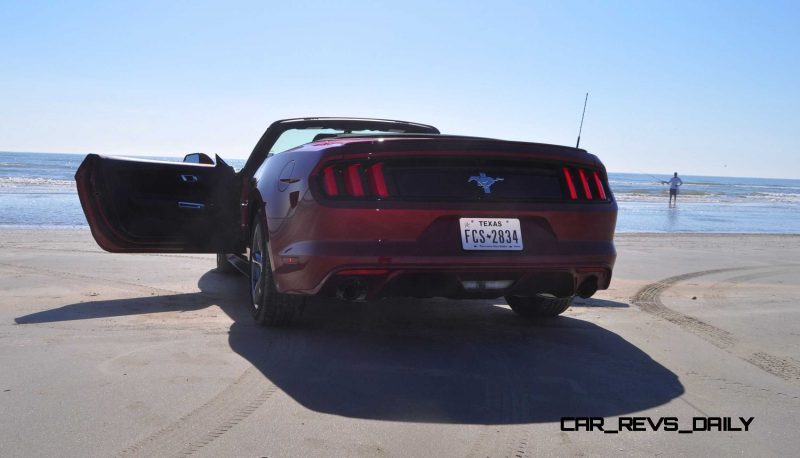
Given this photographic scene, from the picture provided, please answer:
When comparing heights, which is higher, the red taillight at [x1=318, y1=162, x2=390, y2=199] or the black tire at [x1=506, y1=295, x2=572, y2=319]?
the red taillight at [x1=318, y1=162, x2=390, y2=199]

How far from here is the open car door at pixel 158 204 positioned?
5535 millimetres

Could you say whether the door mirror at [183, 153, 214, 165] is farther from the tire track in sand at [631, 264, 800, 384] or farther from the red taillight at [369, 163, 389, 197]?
the tire track in sand at [631, 264, 800, 384]

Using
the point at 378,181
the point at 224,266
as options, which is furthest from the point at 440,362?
the point at 224,266

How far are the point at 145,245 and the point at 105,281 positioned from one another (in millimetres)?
1134

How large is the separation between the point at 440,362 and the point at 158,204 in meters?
2.90

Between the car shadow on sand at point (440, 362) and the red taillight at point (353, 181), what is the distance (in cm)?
85

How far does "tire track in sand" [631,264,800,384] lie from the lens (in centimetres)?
388

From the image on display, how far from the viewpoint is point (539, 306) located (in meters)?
5.19

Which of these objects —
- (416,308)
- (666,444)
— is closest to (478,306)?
(416,308)

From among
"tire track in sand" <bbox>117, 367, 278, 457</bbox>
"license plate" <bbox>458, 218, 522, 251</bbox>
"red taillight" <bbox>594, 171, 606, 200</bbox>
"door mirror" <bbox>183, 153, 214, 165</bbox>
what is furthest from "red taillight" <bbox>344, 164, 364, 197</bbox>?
"door mirror" <bbox>183, 153, 214, 165</bbox>

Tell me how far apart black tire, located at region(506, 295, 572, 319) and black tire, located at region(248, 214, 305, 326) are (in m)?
1.63

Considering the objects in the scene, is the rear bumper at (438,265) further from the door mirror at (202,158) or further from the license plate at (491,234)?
the door mirror at (202,158)

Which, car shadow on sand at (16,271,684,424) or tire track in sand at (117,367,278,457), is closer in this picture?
tire track in sand at (117,367,278,457)

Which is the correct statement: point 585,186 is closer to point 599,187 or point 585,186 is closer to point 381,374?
point 599,187
